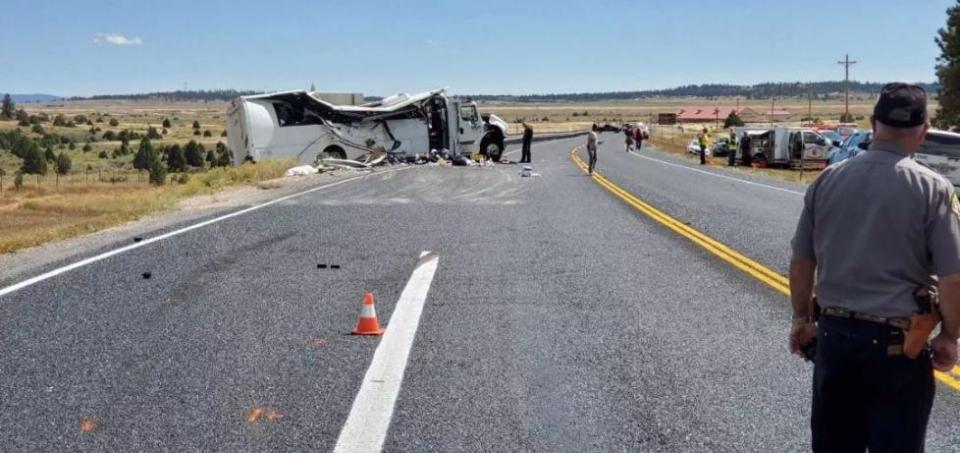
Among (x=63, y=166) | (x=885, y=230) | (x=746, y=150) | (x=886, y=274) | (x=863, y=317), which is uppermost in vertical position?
(x=885, y=230)

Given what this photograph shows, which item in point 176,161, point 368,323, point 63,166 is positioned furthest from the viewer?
point 176,161

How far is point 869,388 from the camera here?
3312 mm

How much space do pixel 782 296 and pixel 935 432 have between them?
3577 millimetres

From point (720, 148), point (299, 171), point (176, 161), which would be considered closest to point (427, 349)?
point (299, 171)

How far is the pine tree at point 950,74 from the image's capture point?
4697 centimetres

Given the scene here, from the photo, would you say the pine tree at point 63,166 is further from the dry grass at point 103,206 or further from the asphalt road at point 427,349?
the asphalt road at point 427,349

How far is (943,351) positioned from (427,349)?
146 inches

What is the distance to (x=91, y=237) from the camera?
13.0 metres

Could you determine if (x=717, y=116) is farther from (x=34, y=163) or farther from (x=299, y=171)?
(x=299, y=171)

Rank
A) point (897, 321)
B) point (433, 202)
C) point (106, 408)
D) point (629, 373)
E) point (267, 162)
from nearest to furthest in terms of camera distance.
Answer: point (897, 321), point (106, 408), point (629, 373), point (433, 202), point (267, 162)

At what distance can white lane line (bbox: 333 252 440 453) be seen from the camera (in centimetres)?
454

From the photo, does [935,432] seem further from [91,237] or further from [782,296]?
[91,237]

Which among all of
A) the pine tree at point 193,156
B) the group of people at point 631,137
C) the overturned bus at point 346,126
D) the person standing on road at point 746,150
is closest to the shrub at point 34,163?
the pine tree at point 193,156

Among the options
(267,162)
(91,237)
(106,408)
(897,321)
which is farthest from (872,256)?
(267,162)
